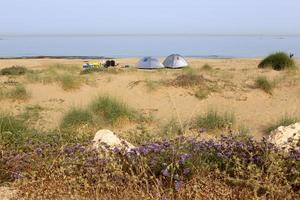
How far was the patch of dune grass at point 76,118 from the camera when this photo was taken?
9.16m

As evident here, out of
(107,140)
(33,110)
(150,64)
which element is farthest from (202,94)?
(150,64)

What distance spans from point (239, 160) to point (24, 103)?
30.7 feet

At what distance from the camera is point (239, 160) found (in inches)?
160

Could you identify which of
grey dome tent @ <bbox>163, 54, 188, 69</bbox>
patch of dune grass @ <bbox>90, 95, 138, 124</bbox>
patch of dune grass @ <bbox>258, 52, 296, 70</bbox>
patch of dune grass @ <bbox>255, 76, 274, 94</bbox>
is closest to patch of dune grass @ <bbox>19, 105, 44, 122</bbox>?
patch of dune grass @ <bbox>90, 95, 138, 124</bbox>

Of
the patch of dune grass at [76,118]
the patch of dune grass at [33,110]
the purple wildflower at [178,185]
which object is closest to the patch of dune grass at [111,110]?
the patch of dune grass at [76,118]

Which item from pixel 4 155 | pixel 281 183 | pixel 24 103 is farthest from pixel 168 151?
pixel 24 103

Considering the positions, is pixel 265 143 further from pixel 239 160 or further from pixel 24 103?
pixel 24 103

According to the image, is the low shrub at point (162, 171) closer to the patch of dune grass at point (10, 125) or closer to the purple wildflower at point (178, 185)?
the purple wildflower at point (178, 185)

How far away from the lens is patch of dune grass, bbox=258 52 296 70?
Result: 72.6ft

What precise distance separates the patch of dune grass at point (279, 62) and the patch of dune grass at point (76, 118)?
14245 mm

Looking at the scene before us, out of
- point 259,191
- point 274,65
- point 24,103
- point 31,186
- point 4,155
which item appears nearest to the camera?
point 259,191

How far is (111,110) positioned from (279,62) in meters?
14.4

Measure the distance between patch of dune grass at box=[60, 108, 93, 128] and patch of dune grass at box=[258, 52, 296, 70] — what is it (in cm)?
1424

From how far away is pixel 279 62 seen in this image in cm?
2270
